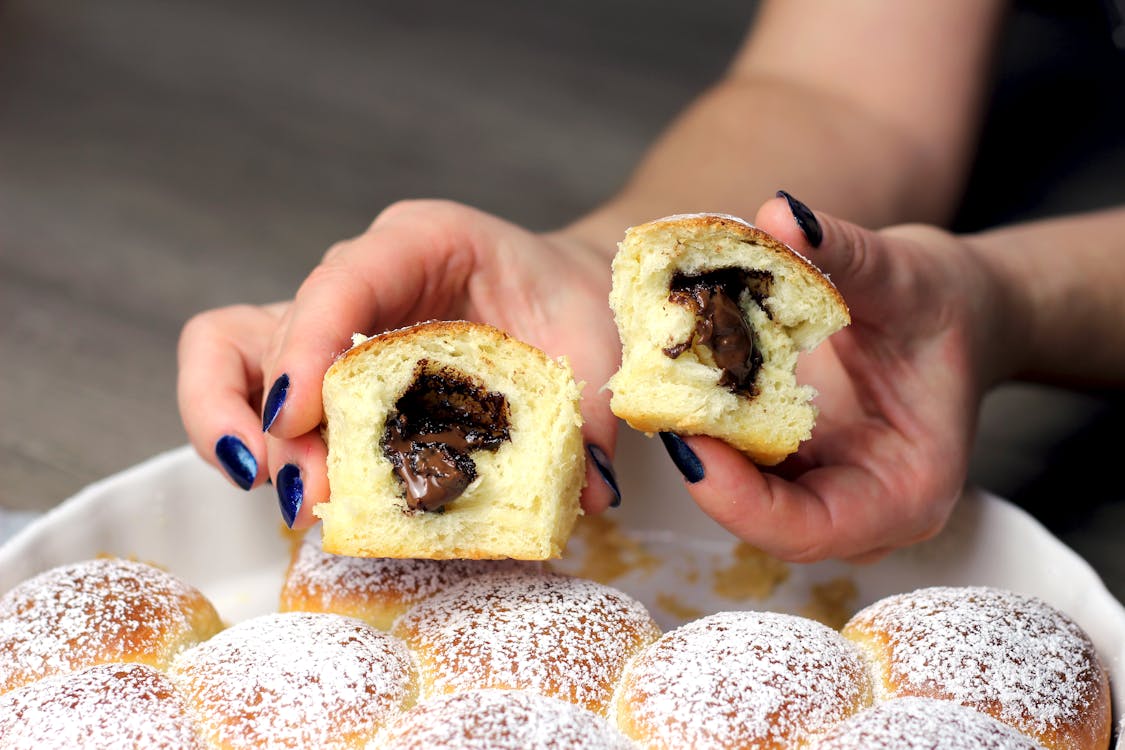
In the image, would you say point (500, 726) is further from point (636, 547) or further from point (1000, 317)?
point (1000, 317)

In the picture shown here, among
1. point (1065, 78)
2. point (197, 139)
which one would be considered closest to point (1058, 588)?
point (1065, 78)

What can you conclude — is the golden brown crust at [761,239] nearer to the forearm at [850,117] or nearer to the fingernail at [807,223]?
the fingernail at [807,223]

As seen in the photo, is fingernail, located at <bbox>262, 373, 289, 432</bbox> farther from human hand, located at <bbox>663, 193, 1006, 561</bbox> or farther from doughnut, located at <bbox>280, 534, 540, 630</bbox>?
human hand, located at <bbox>663, 193, 1006, 561</bbox>

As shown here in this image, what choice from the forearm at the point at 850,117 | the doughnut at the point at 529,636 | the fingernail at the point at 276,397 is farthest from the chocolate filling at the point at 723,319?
the forearm at the point at 850,117

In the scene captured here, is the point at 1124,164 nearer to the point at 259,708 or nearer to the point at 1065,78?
the point at 1065,78

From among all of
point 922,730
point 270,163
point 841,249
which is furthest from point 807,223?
point 270,163

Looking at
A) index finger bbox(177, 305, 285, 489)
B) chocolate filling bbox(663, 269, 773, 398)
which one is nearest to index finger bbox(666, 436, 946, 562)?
chocolate filling bbox(663, 269, 773, 398)
